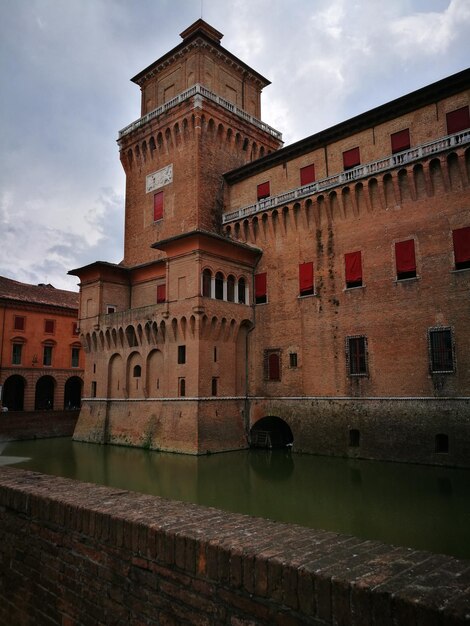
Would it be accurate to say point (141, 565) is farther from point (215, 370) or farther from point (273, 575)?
point (215, 370)

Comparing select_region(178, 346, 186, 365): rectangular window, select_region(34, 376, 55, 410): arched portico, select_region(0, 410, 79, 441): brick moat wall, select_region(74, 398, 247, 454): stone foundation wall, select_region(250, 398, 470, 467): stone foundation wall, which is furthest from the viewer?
select_region(34, 376, 55, 410): arched portico

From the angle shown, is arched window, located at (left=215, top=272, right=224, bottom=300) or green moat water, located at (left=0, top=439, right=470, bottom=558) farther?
arched window, located at (left=215, top=272, right=224, bottom=300)

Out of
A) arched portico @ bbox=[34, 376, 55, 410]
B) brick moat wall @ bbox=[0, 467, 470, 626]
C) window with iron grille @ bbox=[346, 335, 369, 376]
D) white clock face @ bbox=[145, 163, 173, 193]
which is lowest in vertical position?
brick moat wall @ bbox=[0, 467, 470, 626]

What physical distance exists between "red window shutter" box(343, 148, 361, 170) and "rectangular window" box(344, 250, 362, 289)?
4.58 metres

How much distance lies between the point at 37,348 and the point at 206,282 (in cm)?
2208

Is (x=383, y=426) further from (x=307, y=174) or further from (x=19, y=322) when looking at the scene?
(x=19, y=322)

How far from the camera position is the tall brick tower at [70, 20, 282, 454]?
25781 millimetres

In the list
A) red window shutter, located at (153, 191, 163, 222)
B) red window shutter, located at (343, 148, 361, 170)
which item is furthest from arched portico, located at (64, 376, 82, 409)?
red window shutter, located at (343, 148, 361, 170)

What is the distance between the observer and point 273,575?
3.13 m

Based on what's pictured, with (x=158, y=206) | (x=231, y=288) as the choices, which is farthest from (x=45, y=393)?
(x=231, y=288)

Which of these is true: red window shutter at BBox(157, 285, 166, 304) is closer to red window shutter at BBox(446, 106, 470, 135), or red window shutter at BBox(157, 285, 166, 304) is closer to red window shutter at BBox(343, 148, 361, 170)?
red window shutter at BBox(343, 148, 361, 170)

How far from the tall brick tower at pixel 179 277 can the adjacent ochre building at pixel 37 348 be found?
10.6 m

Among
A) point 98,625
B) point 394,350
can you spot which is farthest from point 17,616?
point 394,350

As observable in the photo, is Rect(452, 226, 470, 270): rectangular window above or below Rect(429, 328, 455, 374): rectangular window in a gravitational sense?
above
